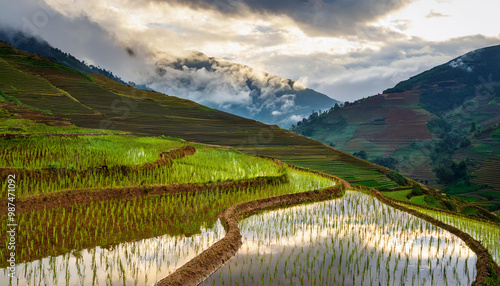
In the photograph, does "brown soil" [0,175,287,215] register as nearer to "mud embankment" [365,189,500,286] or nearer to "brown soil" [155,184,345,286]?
"brown soil" [155,184,345,286]

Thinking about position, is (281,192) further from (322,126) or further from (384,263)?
(322,126)

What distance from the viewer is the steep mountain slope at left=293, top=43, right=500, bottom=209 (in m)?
76.0

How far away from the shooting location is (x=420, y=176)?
3369 inches

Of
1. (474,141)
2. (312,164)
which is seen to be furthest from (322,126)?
(312,164)

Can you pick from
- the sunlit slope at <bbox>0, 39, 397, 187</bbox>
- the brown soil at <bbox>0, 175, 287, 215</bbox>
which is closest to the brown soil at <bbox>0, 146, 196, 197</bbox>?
the brown soil at <bbox>0, 175, 287, 215</bbox>

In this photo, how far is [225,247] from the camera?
5031 mm

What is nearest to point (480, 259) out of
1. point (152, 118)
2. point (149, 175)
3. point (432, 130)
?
point (149, 175)

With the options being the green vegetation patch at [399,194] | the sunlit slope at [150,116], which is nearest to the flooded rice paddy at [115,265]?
the green vegetation patch at [399,194]

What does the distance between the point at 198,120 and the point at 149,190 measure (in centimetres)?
2880

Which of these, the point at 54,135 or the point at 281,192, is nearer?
the point at 281,192

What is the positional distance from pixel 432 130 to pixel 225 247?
14617 centimetres

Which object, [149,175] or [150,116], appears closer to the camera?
[149,175]

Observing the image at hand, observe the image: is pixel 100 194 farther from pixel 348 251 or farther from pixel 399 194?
pixel 399 194

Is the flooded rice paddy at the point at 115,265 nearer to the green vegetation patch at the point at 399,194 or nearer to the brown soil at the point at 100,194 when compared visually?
the brown soil at the point at 100,194
